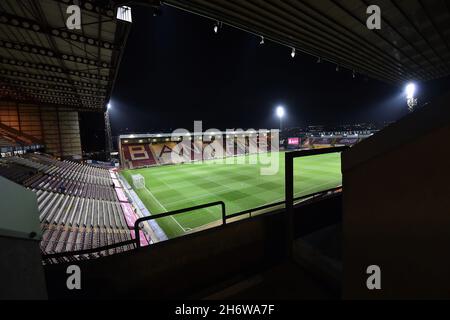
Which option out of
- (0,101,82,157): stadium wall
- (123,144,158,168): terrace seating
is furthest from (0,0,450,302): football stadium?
(123,144,158,168): terrace seating

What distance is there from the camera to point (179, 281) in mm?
3328

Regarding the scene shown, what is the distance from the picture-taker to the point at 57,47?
29.0ft

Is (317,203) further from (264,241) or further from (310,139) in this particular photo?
(310,139)

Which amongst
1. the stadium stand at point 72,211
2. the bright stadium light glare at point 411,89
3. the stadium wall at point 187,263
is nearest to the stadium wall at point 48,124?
the stadium stand at point 72,211

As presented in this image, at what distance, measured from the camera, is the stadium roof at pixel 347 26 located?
5.11 metres

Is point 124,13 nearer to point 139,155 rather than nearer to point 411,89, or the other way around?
point 411,89

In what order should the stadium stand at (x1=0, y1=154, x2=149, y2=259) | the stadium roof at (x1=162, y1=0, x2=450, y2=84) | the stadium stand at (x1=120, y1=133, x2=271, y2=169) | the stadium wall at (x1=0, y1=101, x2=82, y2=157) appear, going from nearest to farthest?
the stadium roof at (x1=162, y1=0, x2=450, y2=84), the stadium stand at (x1=0, y1=154, x2=149, y2=259), the stadium wall at (x1=0, y1=101, x2=82, y2=157), the stadium stand at (x1=120, y1=133, x2=271, y2=169)

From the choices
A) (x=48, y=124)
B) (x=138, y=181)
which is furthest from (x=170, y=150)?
(x=138, y=181)

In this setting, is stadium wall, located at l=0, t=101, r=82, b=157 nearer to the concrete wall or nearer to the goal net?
the goal net

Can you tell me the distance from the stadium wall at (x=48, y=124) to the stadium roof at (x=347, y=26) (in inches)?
939

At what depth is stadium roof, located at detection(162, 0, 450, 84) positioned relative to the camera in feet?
16.8

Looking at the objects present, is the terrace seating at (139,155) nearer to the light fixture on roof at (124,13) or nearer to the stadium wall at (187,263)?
the light fixture on roof at (124,13)

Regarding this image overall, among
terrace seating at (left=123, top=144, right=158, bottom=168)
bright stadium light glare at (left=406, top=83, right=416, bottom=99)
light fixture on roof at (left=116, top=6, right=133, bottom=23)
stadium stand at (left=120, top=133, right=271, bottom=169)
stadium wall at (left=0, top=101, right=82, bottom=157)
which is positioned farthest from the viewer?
stadium stand at (left=120, top=133, right=271, bottom=169)

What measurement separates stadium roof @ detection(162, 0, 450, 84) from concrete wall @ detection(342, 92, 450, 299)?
15.7ft
